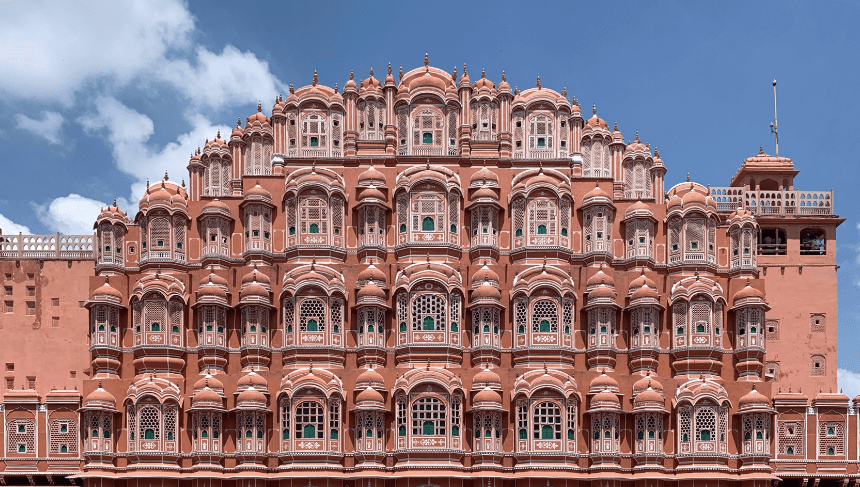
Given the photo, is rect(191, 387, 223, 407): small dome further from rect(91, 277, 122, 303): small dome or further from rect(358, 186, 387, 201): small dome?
rect(358, 186, 387, 201): small dome

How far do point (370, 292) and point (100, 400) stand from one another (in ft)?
44.5

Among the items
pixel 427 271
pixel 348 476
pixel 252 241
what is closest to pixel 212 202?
pixel 252 241

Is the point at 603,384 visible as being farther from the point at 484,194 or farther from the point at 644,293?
the point at 484,194

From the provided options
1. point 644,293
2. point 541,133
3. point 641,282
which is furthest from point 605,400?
point 541,133

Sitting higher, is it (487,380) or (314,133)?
(314,133)

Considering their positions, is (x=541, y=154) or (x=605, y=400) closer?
(x=605, y=400)

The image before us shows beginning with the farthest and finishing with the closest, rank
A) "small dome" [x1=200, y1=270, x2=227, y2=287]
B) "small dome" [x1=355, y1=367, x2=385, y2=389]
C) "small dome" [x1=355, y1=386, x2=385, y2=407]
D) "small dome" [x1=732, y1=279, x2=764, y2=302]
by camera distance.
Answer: "small dome" [x1=200, y1=270, x2=227, y2=287]
"small dome" [x1=732, y1=279, x2=764, y2=302]
"small dome" [x1=355, y1=367, x2=385, y2=389]
"small dome" [x1=355, y1=386, x2=385, y2=407]

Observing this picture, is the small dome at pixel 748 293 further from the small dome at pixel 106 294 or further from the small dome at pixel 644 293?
the small dome at pixel 106 294

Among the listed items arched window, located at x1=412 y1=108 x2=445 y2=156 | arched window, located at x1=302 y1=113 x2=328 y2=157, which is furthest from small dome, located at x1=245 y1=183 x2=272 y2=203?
arched window, located at x1=412 y1=108 x2=445 y2=156

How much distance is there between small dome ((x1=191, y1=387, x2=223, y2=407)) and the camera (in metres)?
58.0

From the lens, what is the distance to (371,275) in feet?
198

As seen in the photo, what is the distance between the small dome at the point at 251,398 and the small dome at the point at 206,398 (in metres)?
0.97

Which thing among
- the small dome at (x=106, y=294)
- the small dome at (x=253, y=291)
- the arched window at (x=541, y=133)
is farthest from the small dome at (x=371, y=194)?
the small dome at (x=106, y=294)

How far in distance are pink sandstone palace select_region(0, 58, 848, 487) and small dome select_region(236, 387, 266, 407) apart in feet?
0.37
